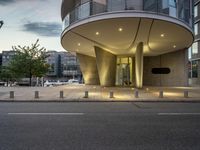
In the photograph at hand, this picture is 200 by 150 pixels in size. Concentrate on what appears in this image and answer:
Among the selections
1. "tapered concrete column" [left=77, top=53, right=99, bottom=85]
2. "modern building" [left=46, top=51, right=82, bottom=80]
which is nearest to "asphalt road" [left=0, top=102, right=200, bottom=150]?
"tapered concrete column" [left=77, top=53, right=99, bottom=85]

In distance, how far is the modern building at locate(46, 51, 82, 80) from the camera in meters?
138

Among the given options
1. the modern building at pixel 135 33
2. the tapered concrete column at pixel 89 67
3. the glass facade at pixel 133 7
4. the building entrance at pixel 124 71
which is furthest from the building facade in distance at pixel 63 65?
the glass facade at pixel 133 7

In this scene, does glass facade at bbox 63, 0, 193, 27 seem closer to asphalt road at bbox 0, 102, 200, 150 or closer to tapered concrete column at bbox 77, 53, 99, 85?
asphalt road at bbox 0, 102, 200, 150

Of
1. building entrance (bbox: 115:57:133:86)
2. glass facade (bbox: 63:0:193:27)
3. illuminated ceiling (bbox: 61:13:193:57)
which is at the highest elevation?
glass facade (bbox: 63:0:193:27)

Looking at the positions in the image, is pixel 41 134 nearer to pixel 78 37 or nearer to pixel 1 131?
pixel 1 131

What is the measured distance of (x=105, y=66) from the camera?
3456cm

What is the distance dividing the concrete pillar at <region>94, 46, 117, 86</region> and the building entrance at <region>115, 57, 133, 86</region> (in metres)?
5.45

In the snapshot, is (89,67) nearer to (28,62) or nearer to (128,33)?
(28,62)

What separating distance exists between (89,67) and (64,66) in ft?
324

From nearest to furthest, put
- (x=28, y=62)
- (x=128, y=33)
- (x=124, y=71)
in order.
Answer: (x=128, y=33) < (x=124, y=71) < (x=28, y=62)

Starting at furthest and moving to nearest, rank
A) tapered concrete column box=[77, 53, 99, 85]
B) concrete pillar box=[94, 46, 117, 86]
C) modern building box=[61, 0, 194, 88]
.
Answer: tapered concrete column box=[77, 53, 99, 85] → concrete pillar box=[94, 46, 117, 86] → modern building box=[61, 0, 194, 88]

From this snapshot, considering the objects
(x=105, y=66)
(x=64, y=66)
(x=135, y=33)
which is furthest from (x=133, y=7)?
(x=64, y=66)

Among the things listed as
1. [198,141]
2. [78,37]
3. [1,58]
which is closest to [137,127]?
[198,141]

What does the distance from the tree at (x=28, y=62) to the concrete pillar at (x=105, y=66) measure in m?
13.4
